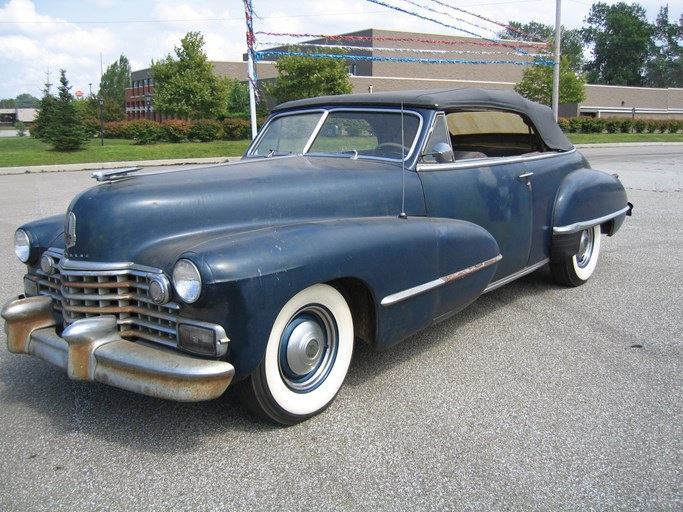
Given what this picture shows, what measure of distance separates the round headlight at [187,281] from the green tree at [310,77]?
1033 inches

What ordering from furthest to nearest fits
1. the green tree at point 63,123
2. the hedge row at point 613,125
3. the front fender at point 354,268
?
the hedge row at point 613,125
the green tree at point 63,123
the front fender at point 354,268

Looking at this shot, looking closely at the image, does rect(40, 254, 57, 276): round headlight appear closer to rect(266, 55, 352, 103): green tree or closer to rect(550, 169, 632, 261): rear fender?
rect(550, 169, 632, 261): rear fender

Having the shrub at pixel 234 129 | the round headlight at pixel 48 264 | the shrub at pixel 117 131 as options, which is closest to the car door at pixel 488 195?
the round headlight at pixel 48 264

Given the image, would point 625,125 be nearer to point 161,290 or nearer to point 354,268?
point 354,268

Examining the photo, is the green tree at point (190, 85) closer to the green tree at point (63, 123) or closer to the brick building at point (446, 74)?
the brick building at point (446, 74)

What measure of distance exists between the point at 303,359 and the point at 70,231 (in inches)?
50.5

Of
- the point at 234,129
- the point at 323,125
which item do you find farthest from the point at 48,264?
the point at 234,129

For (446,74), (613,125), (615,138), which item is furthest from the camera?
(446,74)

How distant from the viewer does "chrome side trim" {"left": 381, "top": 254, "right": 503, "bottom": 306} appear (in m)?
3.11

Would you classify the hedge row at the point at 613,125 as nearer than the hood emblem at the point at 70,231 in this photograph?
No

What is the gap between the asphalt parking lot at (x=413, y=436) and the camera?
2371mm

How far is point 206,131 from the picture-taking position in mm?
27609

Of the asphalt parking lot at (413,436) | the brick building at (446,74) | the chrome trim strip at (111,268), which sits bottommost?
the asphalt parking lot at (413,436)

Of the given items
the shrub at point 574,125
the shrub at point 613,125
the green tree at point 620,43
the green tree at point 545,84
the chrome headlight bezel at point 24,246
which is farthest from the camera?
the green tree at point 620,43
